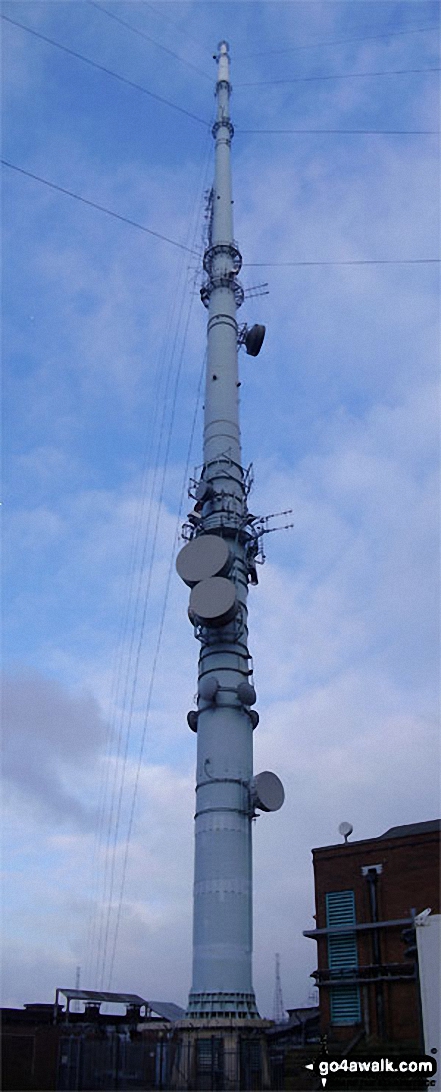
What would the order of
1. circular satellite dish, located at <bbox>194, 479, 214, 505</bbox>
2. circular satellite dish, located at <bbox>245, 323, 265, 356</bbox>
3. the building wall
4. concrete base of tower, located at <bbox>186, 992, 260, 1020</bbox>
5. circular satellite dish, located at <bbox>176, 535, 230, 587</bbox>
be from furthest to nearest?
circular satellite dish, located at <bbox>245, 323, 265, 356</bbox> < circular satellite dish, located at <bbox>194, 479, 214, 505</bbox> < circular satellite dish, located at <bbox>176, 535, 230, 587</bbox> < concrete base of tower, located at <bbox>186, 992, 260, 1020</bbox> < the building wall

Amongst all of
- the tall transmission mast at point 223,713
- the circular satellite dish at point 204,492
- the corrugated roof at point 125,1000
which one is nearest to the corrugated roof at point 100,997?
the corrugated roof at point 125,1000

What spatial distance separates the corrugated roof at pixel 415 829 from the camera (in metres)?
32.2

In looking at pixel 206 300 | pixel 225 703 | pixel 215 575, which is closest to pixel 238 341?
pixel 206 300

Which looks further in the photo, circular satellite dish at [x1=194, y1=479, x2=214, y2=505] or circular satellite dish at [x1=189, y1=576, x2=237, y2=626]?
circular satellite dish at [x1=194, y1=479, x2=214, y2=505]

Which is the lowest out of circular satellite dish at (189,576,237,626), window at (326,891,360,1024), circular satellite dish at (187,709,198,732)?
window at (326,891,360,1024)

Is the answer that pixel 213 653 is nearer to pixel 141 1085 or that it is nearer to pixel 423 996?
pixel 141 1085

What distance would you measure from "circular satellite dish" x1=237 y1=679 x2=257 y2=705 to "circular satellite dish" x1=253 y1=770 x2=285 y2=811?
9.01 ft

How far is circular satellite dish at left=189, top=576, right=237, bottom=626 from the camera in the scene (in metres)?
34.4

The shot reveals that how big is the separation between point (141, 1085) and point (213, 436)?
25.2 metres

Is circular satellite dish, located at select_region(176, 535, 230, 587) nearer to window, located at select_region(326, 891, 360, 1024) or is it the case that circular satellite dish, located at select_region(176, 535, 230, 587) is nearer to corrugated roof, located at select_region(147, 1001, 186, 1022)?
window, located at select_region(326, 891, 360, 1024)

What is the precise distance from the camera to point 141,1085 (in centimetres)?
2723

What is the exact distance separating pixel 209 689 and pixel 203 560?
5050 mm

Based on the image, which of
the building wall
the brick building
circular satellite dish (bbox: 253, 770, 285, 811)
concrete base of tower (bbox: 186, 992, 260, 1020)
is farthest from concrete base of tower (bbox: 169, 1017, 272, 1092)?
circular satellite dish (bbox: 253, 770, 285, 811)

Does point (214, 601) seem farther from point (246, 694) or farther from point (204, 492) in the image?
point (204, 492)
